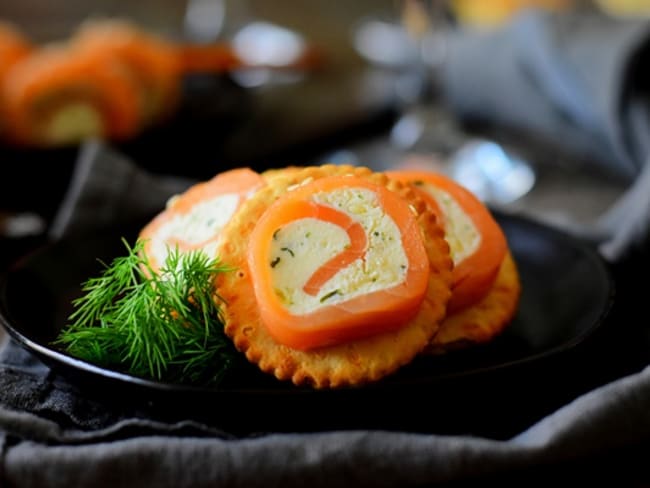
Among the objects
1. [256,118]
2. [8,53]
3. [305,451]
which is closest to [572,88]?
[256,118]

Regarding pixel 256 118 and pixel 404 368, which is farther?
pixel 256 118

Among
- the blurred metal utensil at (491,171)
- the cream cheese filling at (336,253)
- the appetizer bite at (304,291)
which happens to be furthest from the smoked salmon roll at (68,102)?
the cream cheese filling at (336,253)

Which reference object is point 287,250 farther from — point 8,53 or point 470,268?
point 8,53

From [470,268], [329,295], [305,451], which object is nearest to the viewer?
[305,451]

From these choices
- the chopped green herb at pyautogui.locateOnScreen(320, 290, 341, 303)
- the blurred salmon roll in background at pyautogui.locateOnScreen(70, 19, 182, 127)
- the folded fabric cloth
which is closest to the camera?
the chopped green herb at pyautogui.locateOnScreen(320, 290, 341, 303)

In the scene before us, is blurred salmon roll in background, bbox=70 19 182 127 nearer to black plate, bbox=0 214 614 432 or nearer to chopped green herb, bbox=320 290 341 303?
black plate, bbox=0 214 614 432

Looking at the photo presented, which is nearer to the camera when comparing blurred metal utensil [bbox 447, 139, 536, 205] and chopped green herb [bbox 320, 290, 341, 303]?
chopped green herb [bbox 320, 290, 341, 303]

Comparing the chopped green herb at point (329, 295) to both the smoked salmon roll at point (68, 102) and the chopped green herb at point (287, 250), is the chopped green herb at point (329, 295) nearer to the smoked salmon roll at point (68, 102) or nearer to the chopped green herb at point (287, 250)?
the chopped green herb at point (287, 250)

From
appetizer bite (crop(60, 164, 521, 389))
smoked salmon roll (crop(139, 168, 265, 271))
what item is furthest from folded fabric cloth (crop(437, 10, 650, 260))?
smoked salmon roll (crop(139, 168, 265, 271))
